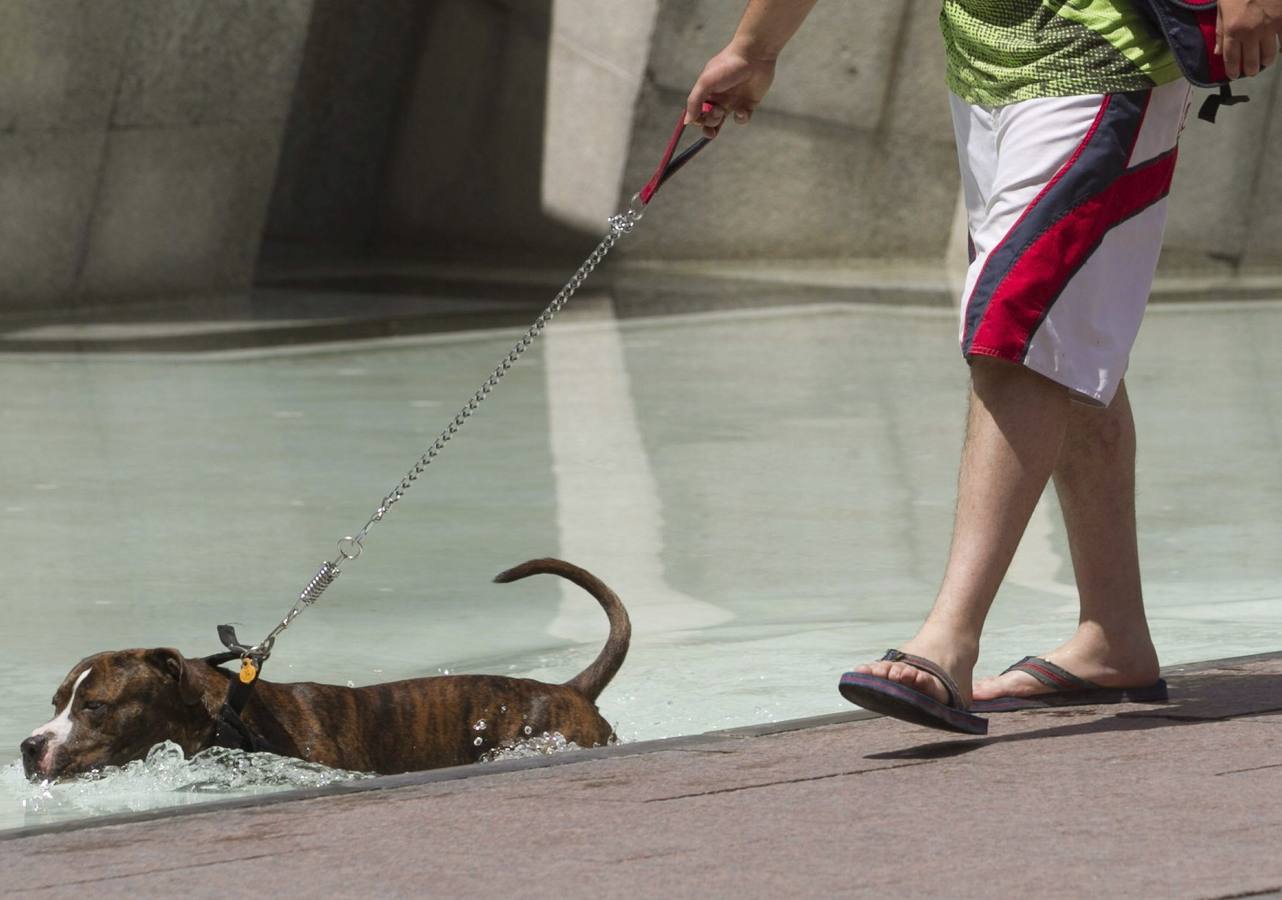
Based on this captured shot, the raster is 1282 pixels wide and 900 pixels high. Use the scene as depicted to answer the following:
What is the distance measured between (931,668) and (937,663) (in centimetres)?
4

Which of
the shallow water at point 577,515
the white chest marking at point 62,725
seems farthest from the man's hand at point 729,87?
the white chest marking at point 62,725

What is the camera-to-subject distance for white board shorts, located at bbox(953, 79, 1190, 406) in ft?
11.6

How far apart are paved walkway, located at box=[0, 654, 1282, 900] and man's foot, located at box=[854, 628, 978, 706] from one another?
0.09 metres

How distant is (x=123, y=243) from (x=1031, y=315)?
9969 millimetres

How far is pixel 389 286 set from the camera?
14359mm

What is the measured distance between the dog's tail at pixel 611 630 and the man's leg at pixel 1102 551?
738 millimetres

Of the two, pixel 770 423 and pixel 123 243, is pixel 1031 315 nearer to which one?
pixel 770 423

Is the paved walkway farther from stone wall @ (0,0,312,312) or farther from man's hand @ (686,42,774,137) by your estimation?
stone wall @ (0,0,312,312)

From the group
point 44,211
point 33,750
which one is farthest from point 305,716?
→ point 44,211

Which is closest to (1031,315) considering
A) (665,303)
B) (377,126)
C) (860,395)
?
(860,395)

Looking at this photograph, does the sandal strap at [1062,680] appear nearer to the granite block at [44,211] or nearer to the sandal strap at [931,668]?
the sandal strap at [931,668]

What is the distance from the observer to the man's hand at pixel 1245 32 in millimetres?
3475

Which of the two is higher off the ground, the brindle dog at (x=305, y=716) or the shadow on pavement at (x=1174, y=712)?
the brindle dog at (x=305, y=716)

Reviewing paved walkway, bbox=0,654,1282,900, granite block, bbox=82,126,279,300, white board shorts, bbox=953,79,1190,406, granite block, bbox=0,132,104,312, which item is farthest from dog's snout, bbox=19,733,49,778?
granite block, bbox=82,126,279,300
